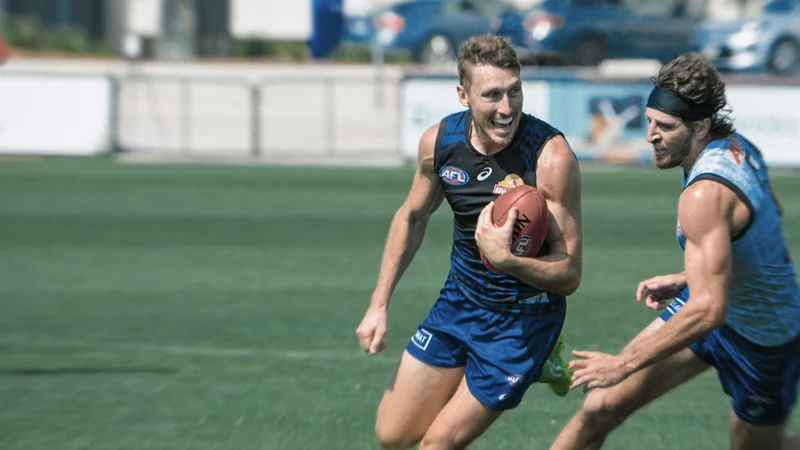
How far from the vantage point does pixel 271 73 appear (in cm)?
2872

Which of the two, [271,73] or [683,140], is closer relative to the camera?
[683,140]

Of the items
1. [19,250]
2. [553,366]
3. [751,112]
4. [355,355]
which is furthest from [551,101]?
[553,366]

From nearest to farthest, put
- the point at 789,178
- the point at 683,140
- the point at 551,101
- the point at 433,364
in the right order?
the point at 683,140 → the point at 433,364 → the point at 789,178 → the point at 551,101

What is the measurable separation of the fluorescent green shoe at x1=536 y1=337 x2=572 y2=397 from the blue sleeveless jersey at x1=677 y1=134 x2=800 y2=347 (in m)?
0.83

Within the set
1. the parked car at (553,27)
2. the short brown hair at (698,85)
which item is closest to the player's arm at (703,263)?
the short brown hair at (698,85)

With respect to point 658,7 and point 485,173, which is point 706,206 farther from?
point 658,7

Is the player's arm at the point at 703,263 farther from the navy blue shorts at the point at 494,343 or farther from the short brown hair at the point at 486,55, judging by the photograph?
the short brown hair at the point at 486,55

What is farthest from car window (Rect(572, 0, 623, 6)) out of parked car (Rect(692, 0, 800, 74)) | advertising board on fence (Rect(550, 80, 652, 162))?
advertising board on fence (Rect(550, 80, 652, 162))

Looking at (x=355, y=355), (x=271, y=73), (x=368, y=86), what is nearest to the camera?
(x=355, y=355)

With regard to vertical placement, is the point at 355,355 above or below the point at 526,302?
below

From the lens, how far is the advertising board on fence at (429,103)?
72.1ft

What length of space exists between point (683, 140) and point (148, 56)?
32.2m

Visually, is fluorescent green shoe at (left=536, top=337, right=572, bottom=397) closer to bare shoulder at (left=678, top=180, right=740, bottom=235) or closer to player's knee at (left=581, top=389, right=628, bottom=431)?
player's knee at (left=581, top=389, right=628, bottom=431)

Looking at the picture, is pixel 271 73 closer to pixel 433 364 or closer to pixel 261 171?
pixel 261 171
